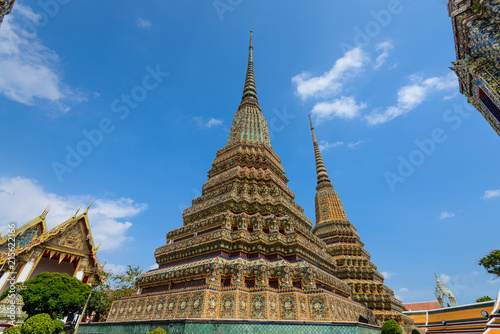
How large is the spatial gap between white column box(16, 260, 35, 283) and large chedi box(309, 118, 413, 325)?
21850 mm

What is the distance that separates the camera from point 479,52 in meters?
9.31

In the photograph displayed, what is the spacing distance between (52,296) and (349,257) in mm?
19179

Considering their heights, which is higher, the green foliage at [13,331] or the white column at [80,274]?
the white column at [80,274]

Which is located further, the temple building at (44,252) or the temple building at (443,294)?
the temple building at (443,294)

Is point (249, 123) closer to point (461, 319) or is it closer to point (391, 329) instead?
point (391, 329)

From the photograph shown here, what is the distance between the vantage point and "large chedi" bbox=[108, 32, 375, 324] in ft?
26.3

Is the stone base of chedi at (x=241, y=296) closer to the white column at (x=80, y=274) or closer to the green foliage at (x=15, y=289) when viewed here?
the green foliage at (x=15, y=289)

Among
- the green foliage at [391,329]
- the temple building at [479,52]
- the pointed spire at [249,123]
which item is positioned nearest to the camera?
the temple building at [479,52]

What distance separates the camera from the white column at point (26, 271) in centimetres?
1839

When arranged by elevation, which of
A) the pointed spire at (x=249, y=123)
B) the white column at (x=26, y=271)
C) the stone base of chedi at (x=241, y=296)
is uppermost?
the pointed spire at (x=249, y=123)

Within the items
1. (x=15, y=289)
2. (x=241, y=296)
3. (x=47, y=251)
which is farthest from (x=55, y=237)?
(x=241, y=296)

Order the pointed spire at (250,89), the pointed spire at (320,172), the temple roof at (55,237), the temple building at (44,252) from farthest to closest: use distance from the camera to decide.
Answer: the pointed spire at (320,172)
the temple roof at (55,237)
the pointed spire at (250,89)
the temple building at (44,252)

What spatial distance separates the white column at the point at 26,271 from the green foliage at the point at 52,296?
479cm

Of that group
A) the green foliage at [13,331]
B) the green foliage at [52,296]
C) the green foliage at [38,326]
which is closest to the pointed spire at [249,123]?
the green foliage at [38,326]
